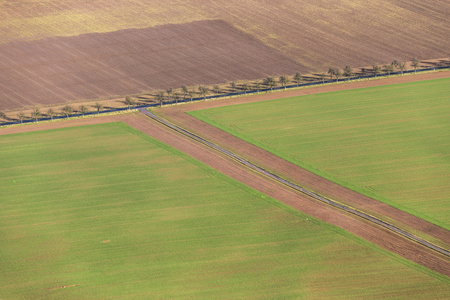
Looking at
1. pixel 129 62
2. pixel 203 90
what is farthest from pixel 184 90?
pixel 129 62

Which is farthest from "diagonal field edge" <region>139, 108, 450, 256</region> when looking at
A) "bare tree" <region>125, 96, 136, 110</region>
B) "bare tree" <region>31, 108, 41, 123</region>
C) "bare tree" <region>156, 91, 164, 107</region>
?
"bare tree" <region>31, 108, 41, 123</region>

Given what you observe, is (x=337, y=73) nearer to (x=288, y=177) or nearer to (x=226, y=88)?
(x=226, y=88)

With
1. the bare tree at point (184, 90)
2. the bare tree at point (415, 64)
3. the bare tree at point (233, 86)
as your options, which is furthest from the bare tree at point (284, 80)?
the bare tree at point (415, 64)

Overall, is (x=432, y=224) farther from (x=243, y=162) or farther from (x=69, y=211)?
(x=69, y=211)

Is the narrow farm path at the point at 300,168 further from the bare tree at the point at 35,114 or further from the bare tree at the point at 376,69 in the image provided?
the bare tree at the point at 35,114

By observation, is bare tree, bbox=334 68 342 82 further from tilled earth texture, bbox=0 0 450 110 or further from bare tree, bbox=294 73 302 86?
bare tree, bbox=294 73 302 86

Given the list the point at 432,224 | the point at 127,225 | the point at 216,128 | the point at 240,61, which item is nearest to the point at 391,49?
the point at 240,61
